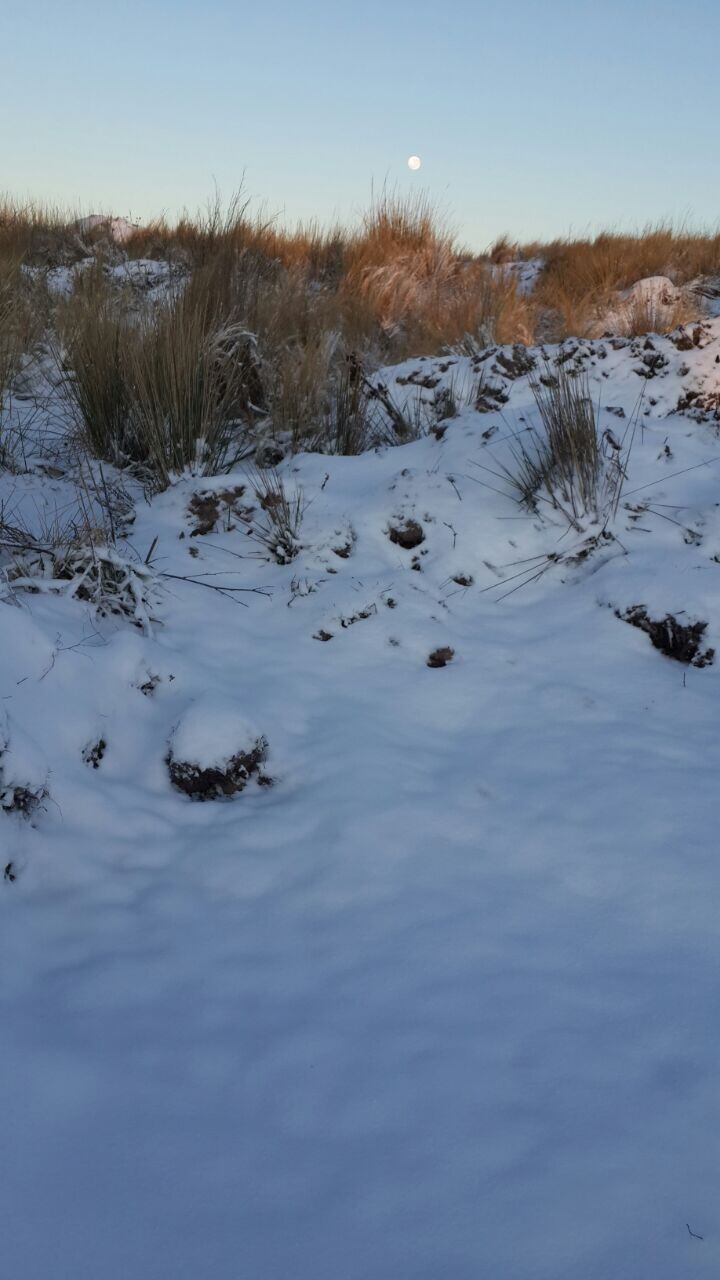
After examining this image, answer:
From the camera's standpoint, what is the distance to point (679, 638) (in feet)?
8.79

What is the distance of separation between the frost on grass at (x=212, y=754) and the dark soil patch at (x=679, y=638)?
4.30ft

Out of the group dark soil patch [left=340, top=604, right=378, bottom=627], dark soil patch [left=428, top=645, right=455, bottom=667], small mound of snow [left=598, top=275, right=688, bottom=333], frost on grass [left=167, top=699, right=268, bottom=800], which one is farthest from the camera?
small mound of snow [left=598, top=275, right=688, bottom=333]

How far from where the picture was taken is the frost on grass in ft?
6.92

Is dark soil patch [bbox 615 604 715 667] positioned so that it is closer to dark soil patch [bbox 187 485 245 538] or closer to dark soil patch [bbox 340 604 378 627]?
dark soil patch [bbox 340 604 378 627]

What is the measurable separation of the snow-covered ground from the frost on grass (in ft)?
0.05

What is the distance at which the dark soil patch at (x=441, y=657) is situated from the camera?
8.76 feet

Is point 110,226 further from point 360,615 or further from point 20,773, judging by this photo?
point 20,773

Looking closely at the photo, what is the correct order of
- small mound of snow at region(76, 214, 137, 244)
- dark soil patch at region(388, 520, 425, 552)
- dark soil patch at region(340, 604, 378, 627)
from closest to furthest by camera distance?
dark soil patch at region(340, 604, 378, 627)
dark soil patch at region(388, 520, 425, 552)
small mound of snow at region(76, 214, 137, 244)

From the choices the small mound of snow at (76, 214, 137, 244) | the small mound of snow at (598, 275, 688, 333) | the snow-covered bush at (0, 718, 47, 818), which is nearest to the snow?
the snow-covered bush at (0, 718, 47, 818)

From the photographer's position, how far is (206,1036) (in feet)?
4.87

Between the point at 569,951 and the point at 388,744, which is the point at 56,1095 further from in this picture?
the point at 388,744

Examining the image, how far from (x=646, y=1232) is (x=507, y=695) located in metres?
1.49

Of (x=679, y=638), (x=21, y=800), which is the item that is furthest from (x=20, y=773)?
(x=679, y=638)

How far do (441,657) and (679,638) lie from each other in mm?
725
